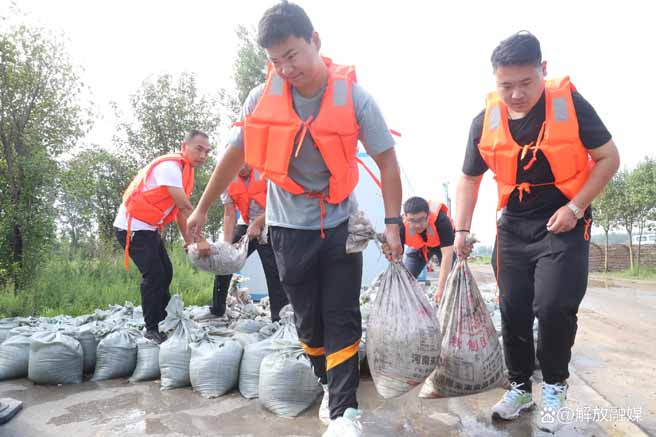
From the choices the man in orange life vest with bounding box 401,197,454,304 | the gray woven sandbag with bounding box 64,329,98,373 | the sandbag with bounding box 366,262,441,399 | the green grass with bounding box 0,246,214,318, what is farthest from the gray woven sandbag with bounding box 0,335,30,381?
the man in orange life vest with bounding box 401,197,454,304

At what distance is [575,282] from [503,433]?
0.78 metres

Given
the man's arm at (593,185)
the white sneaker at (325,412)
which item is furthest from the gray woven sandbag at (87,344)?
the man's arm at (593,185)

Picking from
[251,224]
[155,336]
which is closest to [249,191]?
[251,224]

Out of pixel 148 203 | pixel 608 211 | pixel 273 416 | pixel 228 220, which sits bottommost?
pixel 273 416

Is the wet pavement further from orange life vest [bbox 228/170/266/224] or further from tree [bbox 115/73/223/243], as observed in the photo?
tree [bbox 115/73/223/243]

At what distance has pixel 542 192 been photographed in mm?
2051

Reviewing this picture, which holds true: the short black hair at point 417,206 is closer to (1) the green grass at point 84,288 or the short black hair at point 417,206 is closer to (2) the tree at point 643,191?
(1) the green grass at point 84,288

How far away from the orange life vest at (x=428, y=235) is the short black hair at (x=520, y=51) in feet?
6.81

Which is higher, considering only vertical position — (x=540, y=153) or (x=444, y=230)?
(x=540, y=153)

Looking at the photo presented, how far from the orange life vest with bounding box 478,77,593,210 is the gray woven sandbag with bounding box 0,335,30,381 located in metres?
3.21

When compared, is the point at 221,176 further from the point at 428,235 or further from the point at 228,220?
the point at 428,235

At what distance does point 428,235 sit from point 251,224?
5.19 feet

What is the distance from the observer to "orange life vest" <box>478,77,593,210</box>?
1921mm

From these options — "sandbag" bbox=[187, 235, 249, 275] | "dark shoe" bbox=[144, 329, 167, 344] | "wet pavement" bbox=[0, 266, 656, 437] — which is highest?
Answer: "sandbag" bbox=[187, 235, 249, 275]
